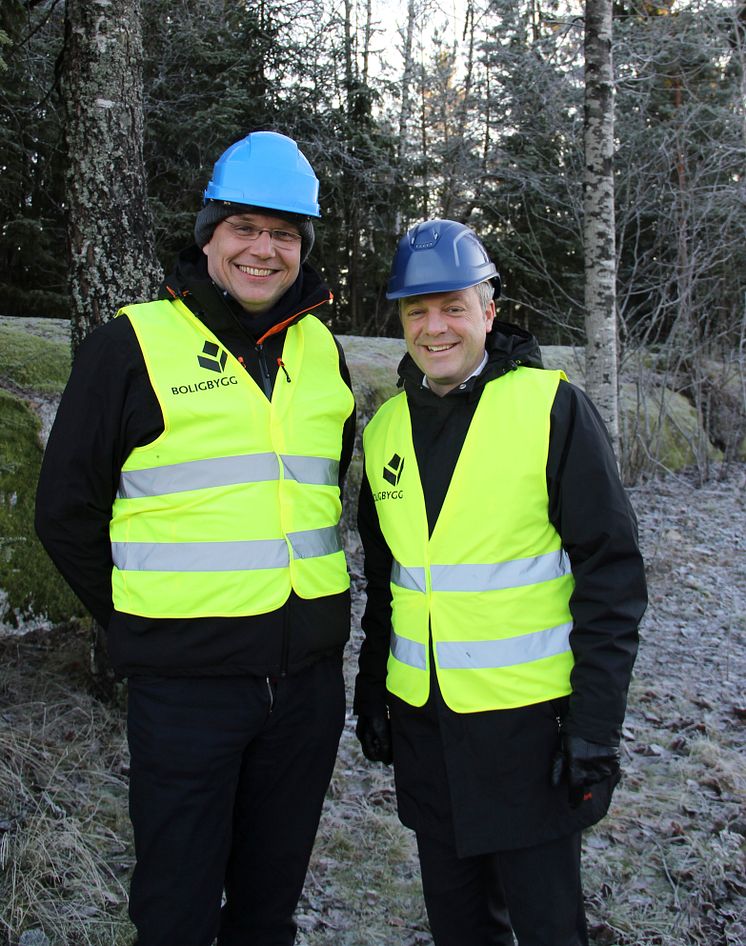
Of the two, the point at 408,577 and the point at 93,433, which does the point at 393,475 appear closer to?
the point at 408,577

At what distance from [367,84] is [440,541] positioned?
1320cm

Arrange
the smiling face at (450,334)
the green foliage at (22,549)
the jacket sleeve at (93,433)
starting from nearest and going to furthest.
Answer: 1. the jacket sleeve at (93,433)
2. the smiling face at (450,334)
3. the green foliage at (22,549)

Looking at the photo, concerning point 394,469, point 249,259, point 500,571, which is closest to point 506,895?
point 500,571

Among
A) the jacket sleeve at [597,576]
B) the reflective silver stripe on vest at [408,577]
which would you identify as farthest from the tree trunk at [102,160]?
the jacket sleeve at [597,576]

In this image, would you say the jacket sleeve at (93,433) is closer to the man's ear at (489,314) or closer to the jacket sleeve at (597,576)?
the man's ear at (489,314)

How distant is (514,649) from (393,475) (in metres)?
0.60

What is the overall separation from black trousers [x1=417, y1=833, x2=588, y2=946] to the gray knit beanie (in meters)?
1.82

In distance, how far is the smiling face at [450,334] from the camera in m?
2.13

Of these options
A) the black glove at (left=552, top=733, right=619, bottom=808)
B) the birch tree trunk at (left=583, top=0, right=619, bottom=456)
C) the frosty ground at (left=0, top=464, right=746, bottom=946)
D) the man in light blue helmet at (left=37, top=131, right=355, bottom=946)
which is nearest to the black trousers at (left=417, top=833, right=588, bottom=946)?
the black glove at (left=552, top=733, right=619, bottom=808)

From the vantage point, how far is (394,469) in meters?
2.23

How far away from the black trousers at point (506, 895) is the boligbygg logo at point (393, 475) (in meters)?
0.99

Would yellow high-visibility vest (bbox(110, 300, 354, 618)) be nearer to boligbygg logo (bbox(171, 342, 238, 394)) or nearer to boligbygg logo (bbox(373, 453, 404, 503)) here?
boligbygg logo (bbox(171, 342, 238, 394))

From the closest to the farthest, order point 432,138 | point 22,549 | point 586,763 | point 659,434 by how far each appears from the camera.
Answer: point 586,763
point 22,549
point 659,434
point 432,138

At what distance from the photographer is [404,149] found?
48.4 ft
